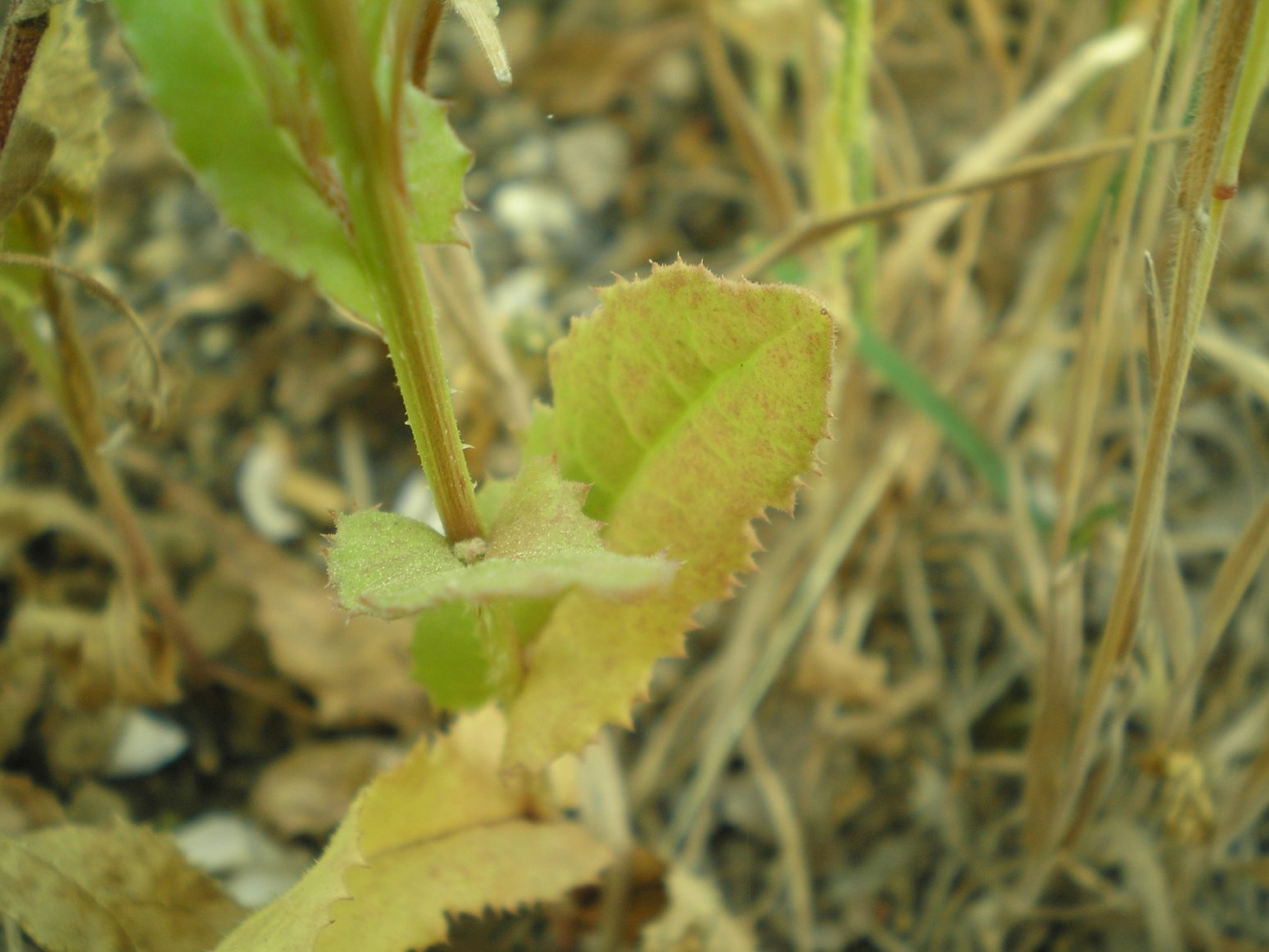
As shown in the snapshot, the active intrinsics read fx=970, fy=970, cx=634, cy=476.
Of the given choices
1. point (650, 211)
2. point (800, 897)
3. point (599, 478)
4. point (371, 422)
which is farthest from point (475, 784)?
point (650, 211)

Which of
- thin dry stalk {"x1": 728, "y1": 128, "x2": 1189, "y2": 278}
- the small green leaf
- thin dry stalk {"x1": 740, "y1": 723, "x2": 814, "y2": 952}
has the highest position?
thin dry stalk {"x1": 728, "y1": 128, "x2": 1189, "y2": 278}

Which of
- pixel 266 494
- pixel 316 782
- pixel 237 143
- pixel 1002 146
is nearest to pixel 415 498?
pixel 266 494

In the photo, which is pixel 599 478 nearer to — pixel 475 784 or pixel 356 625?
pixel 475 784

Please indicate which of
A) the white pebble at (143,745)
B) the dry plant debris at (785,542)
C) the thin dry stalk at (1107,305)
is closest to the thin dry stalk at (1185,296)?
the dry plant debris at (785,542)

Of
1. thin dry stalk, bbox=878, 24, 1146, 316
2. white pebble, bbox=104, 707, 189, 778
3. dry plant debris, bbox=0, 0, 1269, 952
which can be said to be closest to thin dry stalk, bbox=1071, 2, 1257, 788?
dry plant debris, bbox=0, 0, 1269, 952

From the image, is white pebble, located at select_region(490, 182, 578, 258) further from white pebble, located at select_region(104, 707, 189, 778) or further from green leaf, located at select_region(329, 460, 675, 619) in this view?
green leaf, located at select_region(329, 460, 675, 619)

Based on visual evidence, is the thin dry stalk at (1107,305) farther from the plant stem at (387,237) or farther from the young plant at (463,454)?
the plant stem at (387,237)

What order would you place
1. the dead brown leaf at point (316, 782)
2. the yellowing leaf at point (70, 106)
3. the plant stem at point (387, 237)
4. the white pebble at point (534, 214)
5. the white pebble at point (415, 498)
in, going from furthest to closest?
the white pebble at point (534, 214)
the white pebble at point (415, 498)
the dead brown leaf at point (316, 782)
the yellowing leaf at point (70, 106)
the plant stem at point (387, 237)

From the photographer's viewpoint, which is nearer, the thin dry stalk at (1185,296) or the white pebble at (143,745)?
the thin dry stalk at (1185,296)
